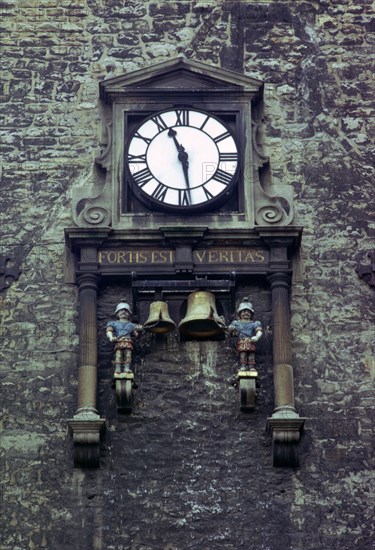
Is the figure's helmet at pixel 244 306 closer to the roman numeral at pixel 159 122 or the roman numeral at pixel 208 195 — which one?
the roman numeral at pixel 208 195

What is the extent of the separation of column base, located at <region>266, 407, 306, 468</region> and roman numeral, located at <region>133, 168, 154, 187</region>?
324 centimetres

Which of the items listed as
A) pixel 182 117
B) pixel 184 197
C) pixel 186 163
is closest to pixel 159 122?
pixel 182 117

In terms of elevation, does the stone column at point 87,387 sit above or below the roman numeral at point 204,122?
below

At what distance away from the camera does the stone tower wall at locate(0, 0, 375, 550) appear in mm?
22453

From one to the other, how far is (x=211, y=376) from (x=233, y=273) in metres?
1.20

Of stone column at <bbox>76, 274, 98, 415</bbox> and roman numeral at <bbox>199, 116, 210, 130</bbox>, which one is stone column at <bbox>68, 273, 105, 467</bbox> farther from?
roman numeral at <bbox>199, 116, 210, 130</bbox>

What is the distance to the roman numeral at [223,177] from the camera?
24.2 meters

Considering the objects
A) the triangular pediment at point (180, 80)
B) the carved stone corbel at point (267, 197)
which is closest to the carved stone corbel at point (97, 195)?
the triangular pediment at point (180, 80)

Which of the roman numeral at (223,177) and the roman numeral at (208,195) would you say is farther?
the roman numeral at (223,177)

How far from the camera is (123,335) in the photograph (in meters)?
23.1

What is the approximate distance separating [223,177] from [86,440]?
11.7ft

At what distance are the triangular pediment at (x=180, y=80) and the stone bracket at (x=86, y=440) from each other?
4.17 m

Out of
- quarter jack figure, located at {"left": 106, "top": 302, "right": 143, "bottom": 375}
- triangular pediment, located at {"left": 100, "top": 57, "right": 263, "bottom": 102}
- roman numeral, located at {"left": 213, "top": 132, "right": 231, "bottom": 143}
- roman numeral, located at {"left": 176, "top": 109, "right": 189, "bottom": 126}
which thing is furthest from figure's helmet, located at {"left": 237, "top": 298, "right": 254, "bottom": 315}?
triangular pediment, located at {"left": 100, "top": 57, "right": 263, "bottom": 102}

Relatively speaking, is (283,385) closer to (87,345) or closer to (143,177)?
(87,345)
